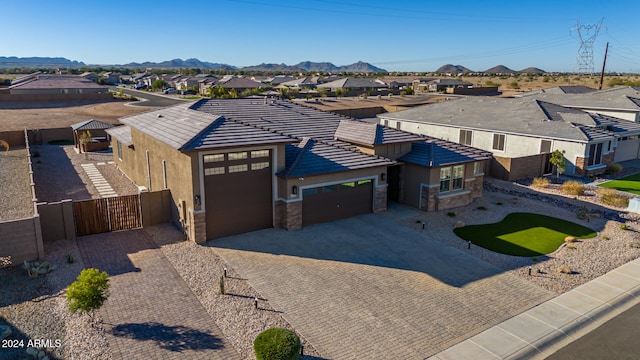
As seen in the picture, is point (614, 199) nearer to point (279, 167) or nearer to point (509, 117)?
point (509, 117)

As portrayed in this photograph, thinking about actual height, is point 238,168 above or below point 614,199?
above

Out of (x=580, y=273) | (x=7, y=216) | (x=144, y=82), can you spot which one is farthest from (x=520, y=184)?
(x=144, y=82)

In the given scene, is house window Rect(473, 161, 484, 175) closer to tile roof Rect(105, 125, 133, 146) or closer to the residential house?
tile roof Rect(105, 125, 133, 146)

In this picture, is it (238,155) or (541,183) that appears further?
(541,183)

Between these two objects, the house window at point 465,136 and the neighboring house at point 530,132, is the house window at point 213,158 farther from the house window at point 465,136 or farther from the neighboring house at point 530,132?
the house window at point 465,136

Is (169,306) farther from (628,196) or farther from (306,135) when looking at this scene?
(628,196)

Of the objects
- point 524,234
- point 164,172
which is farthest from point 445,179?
point 164,172

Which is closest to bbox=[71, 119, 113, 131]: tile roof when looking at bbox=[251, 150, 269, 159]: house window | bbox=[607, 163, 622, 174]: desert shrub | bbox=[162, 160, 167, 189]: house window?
bbox=[162, 160, 167, 189]: house window
